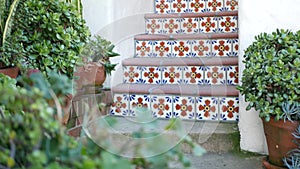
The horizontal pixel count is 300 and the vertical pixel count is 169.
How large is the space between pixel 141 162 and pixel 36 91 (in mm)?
217

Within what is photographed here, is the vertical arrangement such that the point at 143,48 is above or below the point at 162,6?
below

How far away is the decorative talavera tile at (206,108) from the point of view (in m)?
2.69

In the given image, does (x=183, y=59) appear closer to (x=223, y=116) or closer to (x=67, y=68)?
(x=223, y=116)

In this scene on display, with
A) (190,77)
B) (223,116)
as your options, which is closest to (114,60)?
(190,77)

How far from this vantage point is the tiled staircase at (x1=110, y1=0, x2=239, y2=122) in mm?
2725

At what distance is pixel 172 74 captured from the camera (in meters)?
2.97

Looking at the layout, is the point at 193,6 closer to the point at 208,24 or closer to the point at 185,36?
the point at 208,24

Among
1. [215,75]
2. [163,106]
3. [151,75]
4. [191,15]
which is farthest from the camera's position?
[191,15]

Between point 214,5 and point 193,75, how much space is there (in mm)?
842

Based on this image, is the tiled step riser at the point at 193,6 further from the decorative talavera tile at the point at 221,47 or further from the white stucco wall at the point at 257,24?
the white stucco wall at the point at 257,24

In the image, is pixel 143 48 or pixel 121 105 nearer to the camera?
pixel 121 105

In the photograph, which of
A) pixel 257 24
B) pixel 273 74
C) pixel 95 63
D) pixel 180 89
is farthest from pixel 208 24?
pixel 273 74

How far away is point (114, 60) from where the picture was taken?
2.99m

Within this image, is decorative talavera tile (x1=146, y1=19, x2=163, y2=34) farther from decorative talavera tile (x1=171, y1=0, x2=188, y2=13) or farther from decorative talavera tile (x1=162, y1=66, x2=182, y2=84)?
decorative talavera tile (x1=162, y1=66, x2=182, y2=84)
